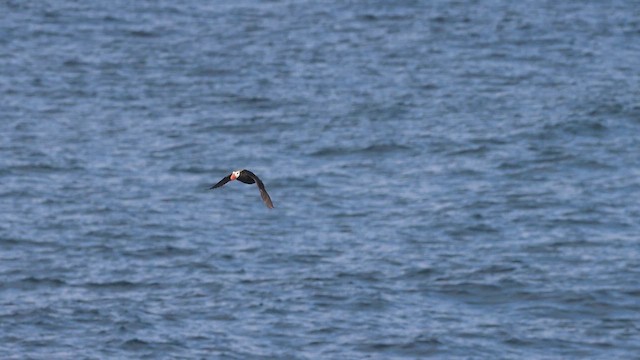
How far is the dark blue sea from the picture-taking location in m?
27.9

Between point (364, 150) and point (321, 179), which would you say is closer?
point (321, 179)

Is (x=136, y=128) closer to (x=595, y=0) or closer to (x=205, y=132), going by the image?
(x=205, y=132)

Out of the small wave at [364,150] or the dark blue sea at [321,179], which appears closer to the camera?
the dark blue sea at [321,179]

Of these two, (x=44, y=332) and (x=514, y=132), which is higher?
(x=514, y=132)

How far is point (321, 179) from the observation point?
1427 inches

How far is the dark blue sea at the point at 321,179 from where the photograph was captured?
27875mm

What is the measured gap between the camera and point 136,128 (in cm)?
3938

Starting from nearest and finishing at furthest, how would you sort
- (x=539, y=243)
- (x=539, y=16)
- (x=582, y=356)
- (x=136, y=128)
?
(x=582, y=356) < (x=539, y=243) < (x=136, y=128) < (x=539, y=16)

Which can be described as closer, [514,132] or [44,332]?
[44,332]

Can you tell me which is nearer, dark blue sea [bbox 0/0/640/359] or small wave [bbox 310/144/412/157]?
dark blue sea [bbox 0/0/640/359]

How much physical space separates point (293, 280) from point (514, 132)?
12.0 m

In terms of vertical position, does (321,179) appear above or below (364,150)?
below

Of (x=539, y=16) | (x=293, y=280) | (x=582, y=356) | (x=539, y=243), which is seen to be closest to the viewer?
(x=582, y=356)

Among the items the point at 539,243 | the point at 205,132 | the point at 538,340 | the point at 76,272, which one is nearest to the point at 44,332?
the point at 76,272
